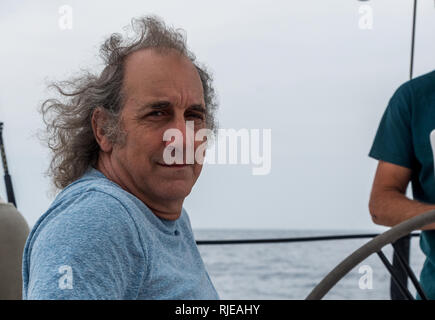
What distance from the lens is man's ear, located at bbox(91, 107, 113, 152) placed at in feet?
2.30

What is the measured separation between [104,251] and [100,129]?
216mm

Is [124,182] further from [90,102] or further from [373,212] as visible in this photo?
[373,212]

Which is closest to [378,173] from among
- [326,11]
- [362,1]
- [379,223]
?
[379,223]

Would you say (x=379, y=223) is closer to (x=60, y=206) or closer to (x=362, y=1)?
(x=362, y=1)

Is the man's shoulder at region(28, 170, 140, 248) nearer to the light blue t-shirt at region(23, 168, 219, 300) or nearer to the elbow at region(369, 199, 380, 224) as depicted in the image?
the light blue t-shirt at region(23, 168, 219, 300)

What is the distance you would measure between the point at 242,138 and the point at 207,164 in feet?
0.22

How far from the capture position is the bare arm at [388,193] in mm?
1083

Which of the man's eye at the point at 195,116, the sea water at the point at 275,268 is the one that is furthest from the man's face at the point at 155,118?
the sea water at the point at 275,268

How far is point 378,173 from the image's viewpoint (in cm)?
118

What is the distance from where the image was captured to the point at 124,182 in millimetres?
683

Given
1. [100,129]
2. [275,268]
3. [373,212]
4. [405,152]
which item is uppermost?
[100,129]

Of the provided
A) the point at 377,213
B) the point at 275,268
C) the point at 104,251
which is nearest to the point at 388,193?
the point at 377,213

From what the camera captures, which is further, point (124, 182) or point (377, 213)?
point (377, 213)
